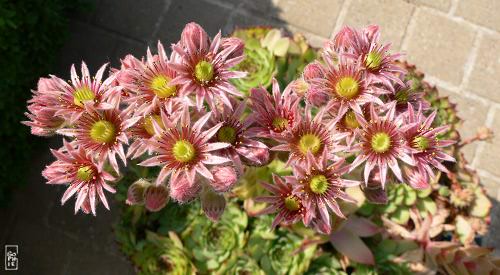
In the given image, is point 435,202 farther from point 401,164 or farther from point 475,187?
point 401,164

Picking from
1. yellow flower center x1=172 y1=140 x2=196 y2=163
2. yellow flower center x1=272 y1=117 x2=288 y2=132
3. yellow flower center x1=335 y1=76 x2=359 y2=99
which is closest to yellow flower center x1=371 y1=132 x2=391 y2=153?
yellow flower center x1=335 y1=76 x2=359 y2=99

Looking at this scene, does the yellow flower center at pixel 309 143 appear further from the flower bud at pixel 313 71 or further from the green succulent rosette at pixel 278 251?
the green succulent rosette at pixel 278 251

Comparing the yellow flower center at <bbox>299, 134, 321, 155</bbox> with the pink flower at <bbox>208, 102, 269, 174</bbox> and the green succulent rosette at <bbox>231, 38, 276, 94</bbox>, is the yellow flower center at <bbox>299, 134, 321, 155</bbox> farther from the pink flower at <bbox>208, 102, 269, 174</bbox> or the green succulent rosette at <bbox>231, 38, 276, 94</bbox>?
the green succulent rosette at <bbox>231, 38, 276, 94</bbox>

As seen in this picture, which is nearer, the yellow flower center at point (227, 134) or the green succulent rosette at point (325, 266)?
the yellow flower center at point (227, 134)

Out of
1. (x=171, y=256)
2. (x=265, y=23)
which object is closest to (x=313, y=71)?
(x=171, y=256)

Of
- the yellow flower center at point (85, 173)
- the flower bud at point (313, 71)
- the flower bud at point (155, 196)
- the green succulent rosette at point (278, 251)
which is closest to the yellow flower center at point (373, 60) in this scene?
the flower bud at point (313, 71)
